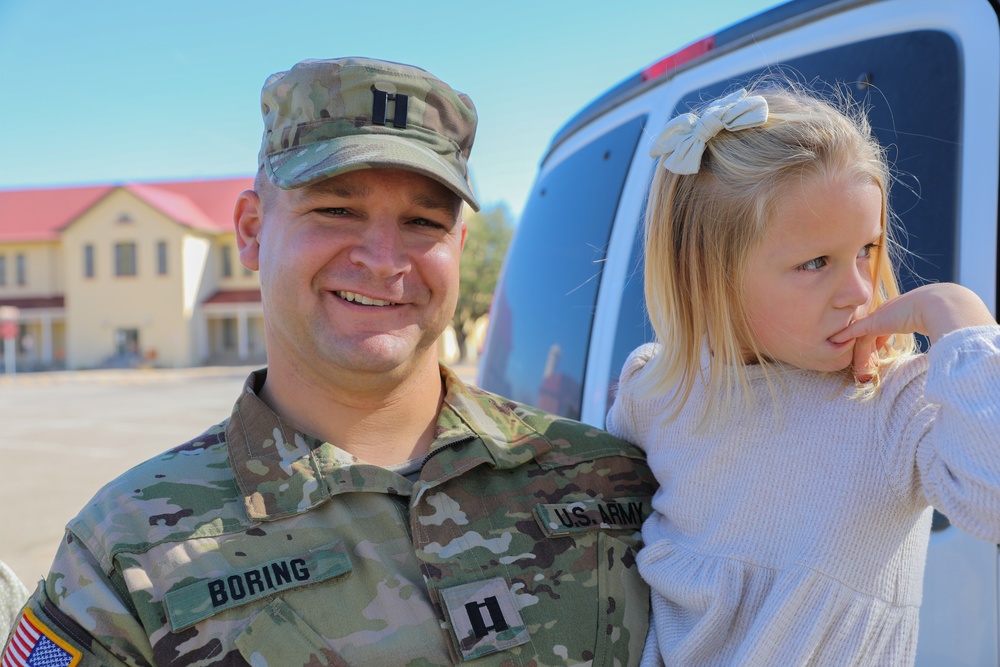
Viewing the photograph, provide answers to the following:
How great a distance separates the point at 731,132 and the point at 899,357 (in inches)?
21.1

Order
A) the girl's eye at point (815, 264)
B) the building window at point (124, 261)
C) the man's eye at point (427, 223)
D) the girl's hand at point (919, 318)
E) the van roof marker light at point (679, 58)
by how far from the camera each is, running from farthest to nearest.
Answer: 1. the building window at point (124, 261)
2. the van roof marker light at point (679, 58)
3. the man's eye at point (427, 223)
4. the girl's eye at point (815, 264)
5. the girl's hand at point (919, 318)

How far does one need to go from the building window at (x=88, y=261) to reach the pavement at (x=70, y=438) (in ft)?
39.1

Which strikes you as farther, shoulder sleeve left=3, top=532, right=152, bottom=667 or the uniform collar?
the uniform collar

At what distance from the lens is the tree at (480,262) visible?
36656mm

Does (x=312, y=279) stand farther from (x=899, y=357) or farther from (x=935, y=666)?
(x=935, y=666)

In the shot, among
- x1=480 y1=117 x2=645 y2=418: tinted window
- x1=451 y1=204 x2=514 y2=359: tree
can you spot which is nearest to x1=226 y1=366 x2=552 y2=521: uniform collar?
x1=480 y1=117 x2=645 y2=418: tinted window

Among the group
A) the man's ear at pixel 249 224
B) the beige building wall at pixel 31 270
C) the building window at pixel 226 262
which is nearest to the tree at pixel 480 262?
the building window at pixel 226 262

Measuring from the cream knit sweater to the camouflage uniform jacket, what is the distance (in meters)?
0.24

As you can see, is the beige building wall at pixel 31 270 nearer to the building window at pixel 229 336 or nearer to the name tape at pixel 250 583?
the building window at pixel 229 336

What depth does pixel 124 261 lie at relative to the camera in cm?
3962

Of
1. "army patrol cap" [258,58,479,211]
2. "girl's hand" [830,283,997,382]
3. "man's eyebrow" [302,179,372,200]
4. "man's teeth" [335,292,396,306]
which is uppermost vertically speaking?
"army patrol cap" [258,58,479,211]

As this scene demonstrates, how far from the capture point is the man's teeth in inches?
72.6

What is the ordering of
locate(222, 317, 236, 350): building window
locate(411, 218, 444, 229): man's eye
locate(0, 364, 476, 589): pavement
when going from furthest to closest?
locate(222, 317, 236, 350): building window
locate(0, 364, 476, 589): pavement
locate(411, 218, 444, 229): man's eye

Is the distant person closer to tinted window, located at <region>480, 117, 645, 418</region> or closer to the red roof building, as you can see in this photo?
tinted window, located at <region>480, 117, 645, 418</region>
